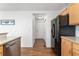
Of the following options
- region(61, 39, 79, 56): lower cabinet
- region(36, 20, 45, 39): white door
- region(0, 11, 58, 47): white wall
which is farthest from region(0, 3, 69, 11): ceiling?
region(36, 20, 45, 39): white door

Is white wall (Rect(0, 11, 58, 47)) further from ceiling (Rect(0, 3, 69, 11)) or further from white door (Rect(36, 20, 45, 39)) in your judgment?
white door (Rect(36, 20, 45, 39))

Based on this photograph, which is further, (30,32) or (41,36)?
(41,36)

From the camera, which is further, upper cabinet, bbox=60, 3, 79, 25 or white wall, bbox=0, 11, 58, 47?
white wall, bbox=0, 11, 58, 47

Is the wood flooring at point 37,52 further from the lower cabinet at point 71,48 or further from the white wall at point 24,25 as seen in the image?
the lower cabinet at point 71,48

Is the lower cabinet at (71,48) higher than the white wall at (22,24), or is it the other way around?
the white wall at (22,24)

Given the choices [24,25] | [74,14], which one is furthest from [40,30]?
[74,14]

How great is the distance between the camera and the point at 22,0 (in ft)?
2.19

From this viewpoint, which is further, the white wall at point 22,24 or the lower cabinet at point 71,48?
the white wall at point 22,24

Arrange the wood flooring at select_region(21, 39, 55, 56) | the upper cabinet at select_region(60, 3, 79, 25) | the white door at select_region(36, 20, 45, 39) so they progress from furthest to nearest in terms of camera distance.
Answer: the white door at select_region(36, 20, 45, 39) < the wood flooring at select_region(21, 39, 55, 56) < the upper cabinet at select_region(60, 3, 79, 25)

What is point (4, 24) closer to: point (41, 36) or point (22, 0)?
point (41, 36)

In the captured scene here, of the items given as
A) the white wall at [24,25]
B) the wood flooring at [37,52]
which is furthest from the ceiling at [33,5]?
the wood flooring at [37,52]

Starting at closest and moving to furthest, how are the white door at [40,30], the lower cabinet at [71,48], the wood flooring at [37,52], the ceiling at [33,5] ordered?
the lower cabinet at [71,48] → the ceiling at [33,5] → the wood flooring at [37,52] → the white door at [40,30]

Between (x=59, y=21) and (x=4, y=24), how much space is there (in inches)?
151

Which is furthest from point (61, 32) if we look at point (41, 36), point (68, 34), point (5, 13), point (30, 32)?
point (41, 36)
